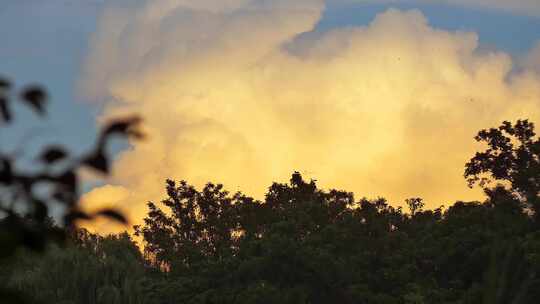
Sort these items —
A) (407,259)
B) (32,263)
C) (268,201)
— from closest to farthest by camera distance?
(407,259) < (32,263) < (268,201)

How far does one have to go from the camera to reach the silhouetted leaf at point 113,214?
3078 millimetres

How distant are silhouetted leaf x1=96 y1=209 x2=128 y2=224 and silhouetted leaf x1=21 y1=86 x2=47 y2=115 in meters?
0.42

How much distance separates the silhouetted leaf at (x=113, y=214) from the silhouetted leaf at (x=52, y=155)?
231 millimetres

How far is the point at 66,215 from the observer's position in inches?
124

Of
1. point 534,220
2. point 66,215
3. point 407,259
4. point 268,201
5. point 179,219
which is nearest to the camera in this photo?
point 66,215

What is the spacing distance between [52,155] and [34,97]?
0.76 ft

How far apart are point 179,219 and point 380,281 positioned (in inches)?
574

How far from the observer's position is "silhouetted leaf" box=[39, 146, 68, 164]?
316 cm

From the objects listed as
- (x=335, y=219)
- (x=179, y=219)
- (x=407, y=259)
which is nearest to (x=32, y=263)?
(x=179, y=219)

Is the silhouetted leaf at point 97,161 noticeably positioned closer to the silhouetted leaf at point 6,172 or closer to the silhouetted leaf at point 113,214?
the silhouetted leaf at point 113,214

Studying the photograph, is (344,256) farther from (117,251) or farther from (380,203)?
(117,251)

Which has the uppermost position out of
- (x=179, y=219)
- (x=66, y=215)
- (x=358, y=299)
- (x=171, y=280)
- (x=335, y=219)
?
(x=179, y=219)

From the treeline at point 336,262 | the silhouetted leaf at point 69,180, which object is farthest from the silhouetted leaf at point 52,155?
the treeline at point 336,262

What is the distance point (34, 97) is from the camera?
325cm
